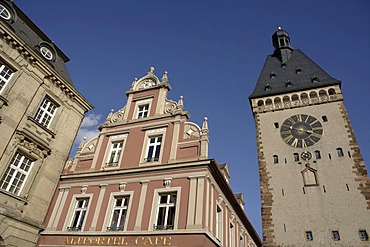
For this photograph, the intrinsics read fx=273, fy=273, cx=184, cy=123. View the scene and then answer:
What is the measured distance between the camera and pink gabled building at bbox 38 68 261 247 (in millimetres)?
12672

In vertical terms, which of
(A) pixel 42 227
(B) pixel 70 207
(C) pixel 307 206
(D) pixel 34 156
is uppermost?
(C) pixel 307 206

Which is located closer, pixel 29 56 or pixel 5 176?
pixel 5 176

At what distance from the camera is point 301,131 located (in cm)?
2883

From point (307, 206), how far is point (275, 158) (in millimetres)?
5631

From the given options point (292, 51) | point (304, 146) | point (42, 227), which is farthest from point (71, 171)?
point (292, 51)

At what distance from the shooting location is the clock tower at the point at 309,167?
22.7 m

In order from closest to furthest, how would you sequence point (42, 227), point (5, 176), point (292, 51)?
point (5, 176)
point (42, 227)
point (292, 51)

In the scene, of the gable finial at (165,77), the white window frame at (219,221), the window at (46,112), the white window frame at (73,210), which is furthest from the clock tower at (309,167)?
the window at (46,112)

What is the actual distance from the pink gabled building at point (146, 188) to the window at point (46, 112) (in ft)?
8.75

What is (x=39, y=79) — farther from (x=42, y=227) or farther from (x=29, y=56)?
(x=42, y=227)

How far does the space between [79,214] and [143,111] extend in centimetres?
747

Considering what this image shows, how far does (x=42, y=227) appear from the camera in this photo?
48.8 ft

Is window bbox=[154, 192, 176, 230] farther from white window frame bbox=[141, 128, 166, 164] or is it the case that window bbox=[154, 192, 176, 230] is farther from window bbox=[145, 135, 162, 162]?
window bbox=[145, 135, 162, 162]

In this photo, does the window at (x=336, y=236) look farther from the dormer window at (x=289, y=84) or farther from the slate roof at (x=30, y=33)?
the slate roof at (x=30, y=33)
